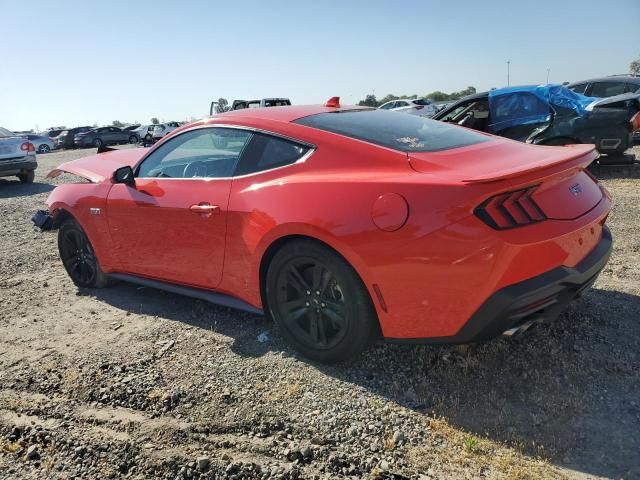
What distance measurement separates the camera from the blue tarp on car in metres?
8.52

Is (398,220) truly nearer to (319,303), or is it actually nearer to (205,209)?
(319,303)

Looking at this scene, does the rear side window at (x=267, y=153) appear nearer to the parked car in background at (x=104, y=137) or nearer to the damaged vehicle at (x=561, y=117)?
the damaged vehicle at (x=561, y=117)

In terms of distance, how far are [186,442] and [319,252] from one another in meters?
1.17

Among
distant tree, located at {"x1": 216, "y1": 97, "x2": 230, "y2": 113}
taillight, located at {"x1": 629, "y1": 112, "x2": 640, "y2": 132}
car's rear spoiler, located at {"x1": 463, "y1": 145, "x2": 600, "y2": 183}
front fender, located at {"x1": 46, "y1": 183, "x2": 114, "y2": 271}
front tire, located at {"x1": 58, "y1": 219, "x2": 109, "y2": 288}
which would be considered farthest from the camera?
distant tree, located at {"x1": 216, "y1": 97, "x2": 230, "y2": 113}

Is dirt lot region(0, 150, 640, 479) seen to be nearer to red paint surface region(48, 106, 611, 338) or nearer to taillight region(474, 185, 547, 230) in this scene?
red paint surface region(48, 106, 611, 338)

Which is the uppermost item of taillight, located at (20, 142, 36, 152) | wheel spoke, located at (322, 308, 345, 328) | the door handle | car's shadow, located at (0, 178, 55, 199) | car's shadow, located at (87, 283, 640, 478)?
taillight, located at (20, 142, 36, 152)

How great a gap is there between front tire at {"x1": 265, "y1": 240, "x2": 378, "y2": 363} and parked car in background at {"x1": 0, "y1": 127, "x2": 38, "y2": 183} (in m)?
11.9

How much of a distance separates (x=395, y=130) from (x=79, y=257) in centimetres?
315

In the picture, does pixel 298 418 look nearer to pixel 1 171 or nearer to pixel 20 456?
pixel 20 456

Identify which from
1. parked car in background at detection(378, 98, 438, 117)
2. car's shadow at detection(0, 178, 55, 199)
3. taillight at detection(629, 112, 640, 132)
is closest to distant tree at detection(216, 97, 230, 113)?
parked car in background at detection(378, 98, 438, 117)

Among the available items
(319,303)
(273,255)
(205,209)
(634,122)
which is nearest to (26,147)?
(205,209)

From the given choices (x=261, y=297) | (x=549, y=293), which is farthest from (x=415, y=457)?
(x=261, y=297)

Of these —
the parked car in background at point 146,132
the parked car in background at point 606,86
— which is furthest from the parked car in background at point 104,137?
the parked car in background at point 606,86

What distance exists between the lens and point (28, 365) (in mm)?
3465
